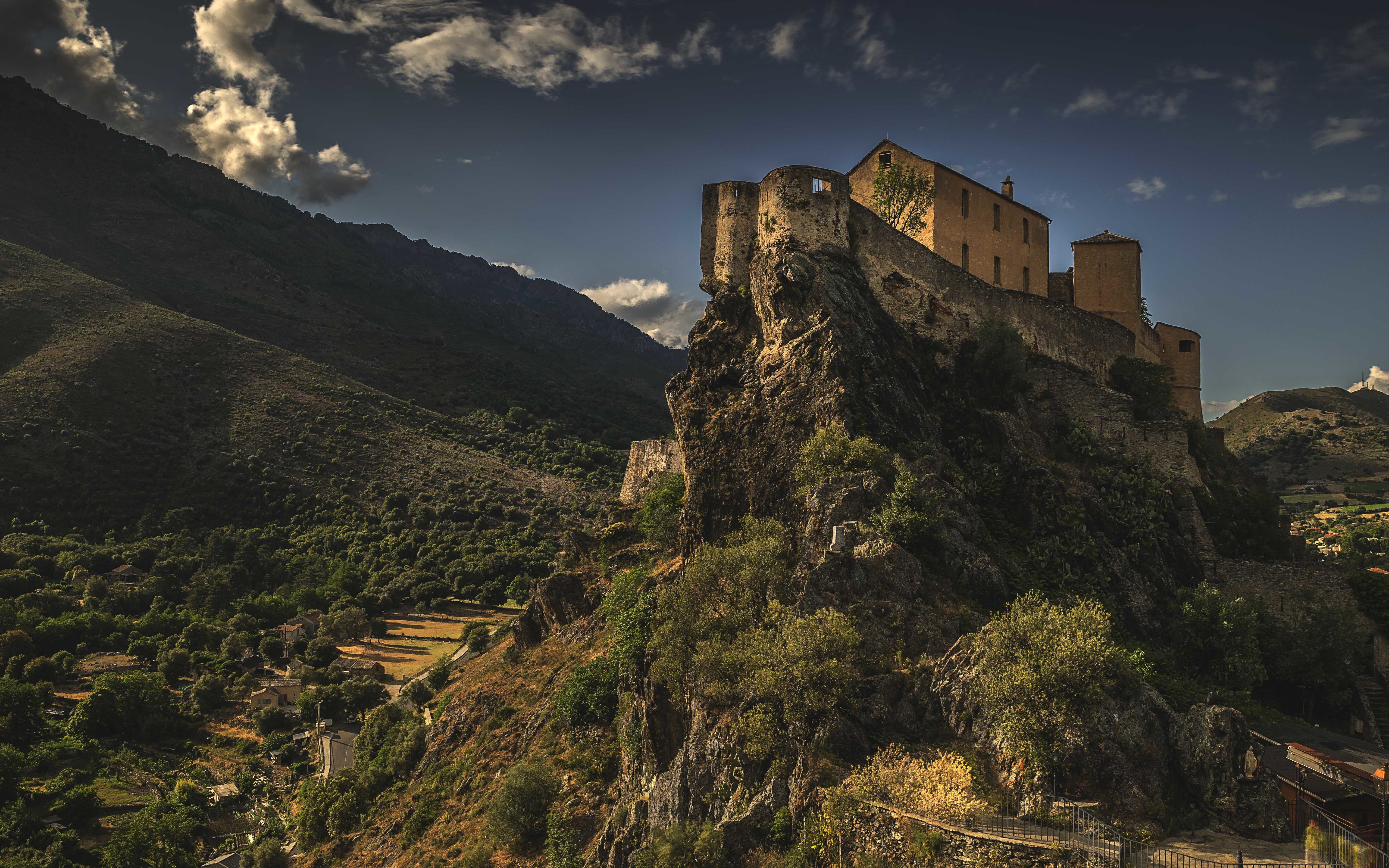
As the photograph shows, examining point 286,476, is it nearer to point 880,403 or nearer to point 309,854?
point 309,854

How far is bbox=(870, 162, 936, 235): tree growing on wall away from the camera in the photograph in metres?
39.2

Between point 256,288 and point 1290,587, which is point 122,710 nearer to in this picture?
point 1290,587

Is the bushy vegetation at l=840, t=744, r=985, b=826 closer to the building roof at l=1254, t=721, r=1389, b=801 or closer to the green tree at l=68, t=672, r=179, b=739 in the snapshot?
the building roof at l=1254, t=721, r=1389, b=801

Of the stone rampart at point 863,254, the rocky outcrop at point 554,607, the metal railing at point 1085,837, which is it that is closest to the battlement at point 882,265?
the stone rampart at point 863,254

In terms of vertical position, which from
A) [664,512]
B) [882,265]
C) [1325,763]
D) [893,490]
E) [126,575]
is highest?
[882,265]

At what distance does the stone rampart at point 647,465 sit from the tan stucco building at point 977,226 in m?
15.8

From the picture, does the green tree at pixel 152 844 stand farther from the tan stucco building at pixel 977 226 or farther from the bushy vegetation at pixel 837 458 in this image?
the tan stucco building at pixel 977 226

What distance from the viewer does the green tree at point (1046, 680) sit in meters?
16.5

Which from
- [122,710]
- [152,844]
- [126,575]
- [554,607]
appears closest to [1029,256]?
[554,607]

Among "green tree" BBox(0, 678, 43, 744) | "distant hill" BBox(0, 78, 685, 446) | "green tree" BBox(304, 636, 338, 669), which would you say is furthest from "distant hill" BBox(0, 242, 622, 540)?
"green tree" BBox(0, 678, 43, 744)

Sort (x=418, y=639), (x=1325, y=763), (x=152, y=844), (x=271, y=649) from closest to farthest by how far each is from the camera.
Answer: (x=1325, y=763), (x=152, y=844), (x=271, y=649), (x=418, y=639)

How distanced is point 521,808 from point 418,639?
178ft

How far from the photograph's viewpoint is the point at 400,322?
579 ft

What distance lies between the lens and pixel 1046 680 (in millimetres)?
16672
